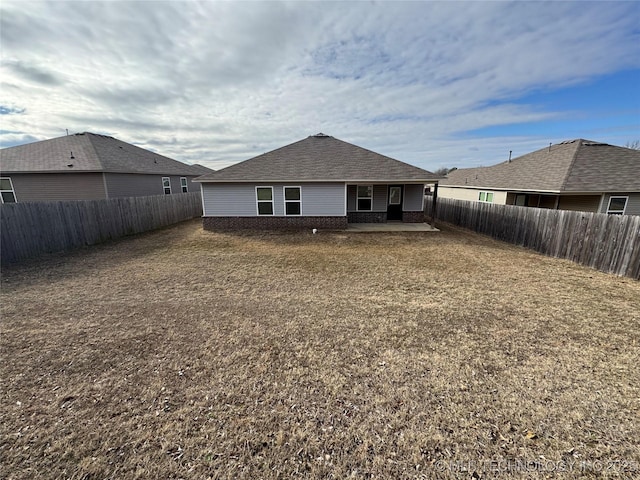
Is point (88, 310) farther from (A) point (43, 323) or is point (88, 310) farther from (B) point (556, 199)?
(B) point (556, 199)

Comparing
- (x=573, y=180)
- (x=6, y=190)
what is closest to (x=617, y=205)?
(x=573, y=180)

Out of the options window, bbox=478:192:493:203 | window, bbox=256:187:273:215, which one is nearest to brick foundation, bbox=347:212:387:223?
window, bbox=256:187:273:215

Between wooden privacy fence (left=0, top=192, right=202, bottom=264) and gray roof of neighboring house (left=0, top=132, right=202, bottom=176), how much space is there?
5.14 m

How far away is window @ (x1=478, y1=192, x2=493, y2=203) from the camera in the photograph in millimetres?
19383

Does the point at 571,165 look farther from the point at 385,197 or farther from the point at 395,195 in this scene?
the point at 385,197

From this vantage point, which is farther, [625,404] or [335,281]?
[335,281]

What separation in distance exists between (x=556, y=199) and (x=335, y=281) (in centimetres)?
1595

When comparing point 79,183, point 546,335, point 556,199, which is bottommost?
point 546,335

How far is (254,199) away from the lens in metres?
14.1

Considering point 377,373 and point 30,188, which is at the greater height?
point 30,188

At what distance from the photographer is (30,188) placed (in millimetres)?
16609

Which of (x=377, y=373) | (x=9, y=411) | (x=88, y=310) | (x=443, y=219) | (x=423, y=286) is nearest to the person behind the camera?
(x=9, y=411)

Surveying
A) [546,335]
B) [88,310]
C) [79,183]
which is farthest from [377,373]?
[79,183]

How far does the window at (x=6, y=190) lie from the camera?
16.5m
